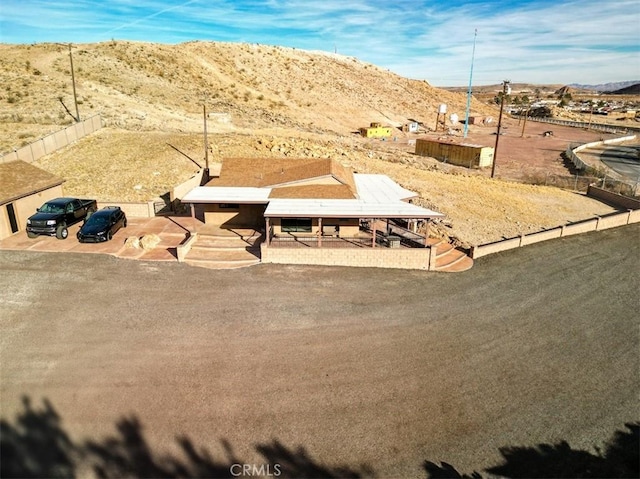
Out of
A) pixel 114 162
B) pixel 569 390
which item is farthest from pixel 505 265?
pixel 114 162

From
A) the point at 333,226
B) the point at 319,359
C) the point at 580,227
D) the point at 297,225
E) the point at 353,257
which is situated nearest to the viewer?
the point at 319,359

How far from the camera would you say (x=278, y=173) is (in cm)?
2736

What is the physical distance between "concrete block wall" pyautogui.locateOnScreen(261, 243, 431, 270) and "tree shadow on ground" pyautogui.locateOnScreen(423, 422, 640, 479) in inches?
453

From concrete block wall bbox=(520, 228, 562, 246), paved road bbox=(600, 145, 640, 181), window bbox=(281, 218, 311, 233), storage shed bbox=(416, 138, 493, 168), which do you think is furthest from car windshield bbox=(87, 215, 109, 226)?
paved road bbox=(600, 145, 640, 181)

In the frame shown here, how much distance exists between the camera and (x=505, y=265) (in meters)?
22.6

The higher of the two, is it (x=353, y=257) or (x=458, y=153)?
(x=458, y=153)

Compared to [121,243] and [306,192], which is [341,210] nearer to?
[306,192]

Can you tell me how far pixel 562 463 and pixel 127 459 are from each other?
454 inches

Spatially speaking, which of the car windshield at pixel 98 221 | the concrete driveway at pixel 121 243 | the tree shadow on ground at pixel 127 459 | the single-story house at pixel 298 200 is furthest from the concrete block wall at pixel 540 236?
the car windshield at pixel 98 221

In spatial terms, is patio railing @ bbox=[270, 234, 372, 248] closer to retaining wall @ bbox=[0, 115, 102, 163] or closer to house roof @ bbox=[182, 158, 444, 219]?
house roof @ bbox=[182, 158, 444, 219]

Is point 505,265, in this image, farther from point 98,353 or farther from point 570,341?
point 98,353

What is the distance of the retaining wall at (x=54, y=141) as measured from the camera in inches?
1296

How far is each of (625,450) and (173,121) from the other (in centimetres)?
5064

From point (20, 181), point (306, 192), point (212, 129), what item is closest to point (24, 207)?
point (20, 181)
